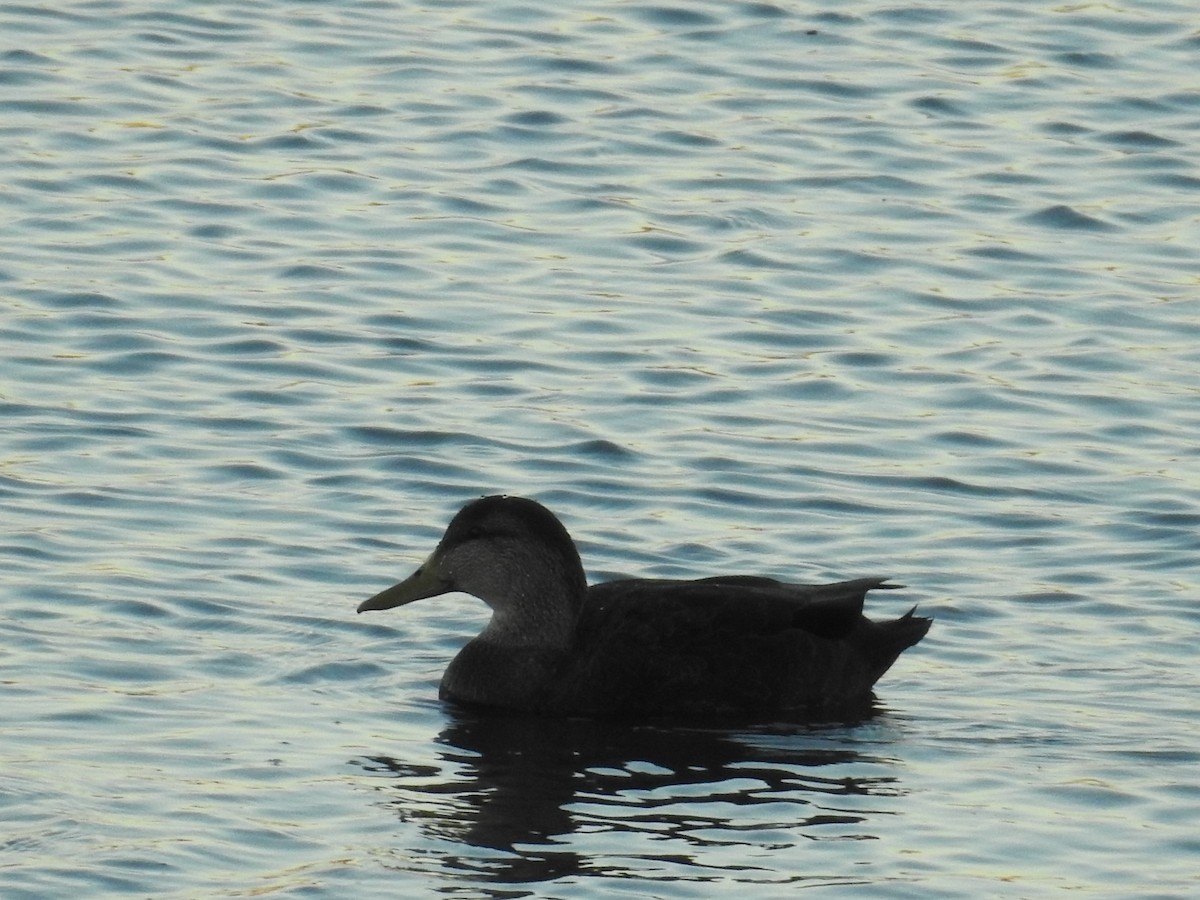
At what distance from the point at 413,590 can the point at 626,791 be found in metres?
1.88

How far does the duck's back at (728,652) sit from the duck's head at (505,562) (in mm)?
237

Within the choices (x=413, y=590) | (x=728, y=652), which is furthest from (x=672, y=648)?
(x=413, y=590)

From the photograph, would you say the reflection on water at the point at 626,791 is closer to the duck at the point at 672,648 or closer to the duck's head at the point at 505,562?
the duck at the point at 672,648

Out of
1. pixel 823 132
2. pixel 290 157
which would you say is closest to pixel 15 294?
pixel 290 157

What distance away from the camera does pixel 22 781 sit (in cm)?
1003

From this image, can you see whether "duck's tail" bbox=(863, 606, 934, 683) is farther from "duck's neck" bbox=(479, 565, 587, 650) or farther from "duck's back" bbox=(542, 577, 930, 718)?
"duck's neck" bbox=(479, 565, 587, 650)

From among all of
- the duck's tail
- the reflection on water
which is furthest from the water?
the duck's tail

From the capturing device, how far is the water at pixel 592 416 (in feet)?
33.3

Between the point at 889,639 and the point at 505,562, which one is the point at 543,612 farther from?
the point at 889,639

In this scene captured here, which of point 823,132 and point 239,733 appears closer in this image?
point 239,733

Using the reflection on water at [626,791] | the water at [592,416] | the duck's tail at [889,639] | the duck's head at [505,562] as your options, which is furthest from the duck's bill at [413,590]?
the duck's tail at [889,639]

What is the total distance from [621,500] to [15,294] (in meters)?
4.55

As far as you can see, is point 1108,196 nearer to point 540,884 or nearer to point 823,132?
point 823,132

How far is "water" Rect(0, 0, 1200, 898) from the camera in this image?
10.2m
